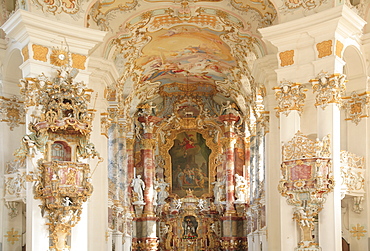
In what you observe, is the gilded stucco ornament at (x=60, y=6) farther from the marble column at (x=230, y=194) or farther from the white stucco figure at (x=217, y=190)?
the white stucco figure at (x=217, y=190)

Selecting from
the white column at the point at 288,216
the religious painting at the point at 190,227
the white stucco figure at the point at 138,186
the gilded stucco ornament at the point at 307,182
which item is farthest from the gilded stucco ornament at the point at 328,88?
the religious painting at the point at 190,227

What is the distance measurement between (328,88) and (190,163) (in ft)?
56.1

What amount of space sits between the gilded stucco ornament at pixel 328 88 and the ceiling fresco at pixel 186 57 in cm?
749

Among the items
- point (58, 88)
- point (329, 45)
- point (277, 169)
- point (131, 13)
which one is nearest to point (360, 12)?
point (329, 45)

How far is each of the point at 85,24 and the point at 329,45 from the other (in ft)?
20.9

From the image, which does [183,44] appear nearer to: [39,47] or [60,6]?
[60,6]

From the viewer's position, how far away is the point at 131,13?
21.8 meters

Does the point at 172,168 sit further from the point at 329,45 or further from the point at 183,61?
the point at 329,45

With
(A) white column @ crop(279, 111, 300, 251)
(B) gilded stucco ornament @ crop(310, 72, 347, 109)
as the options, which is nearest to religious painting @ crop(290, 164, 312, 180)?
(A) white column @ crop(279, 111, 300, 251)

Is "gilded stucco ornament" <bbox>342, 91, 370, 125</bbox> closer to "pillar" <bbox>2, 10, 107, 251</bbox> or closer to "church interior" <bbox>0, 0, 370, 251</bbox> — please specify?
"church interior" <bbox>0, 0, 370, 251</bbox>

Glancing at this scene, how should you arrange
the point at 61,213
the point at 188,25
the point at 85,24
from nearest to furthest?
the point at 61,213, the point at 85,24, the point at 188,25

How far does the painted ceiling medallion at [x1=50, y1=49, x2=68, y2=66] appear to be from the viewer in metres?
17.6

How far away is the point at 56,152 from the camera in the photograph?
17125 millimetres

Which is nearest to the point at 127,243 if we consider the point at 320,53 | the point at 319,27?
the point at 320,53
